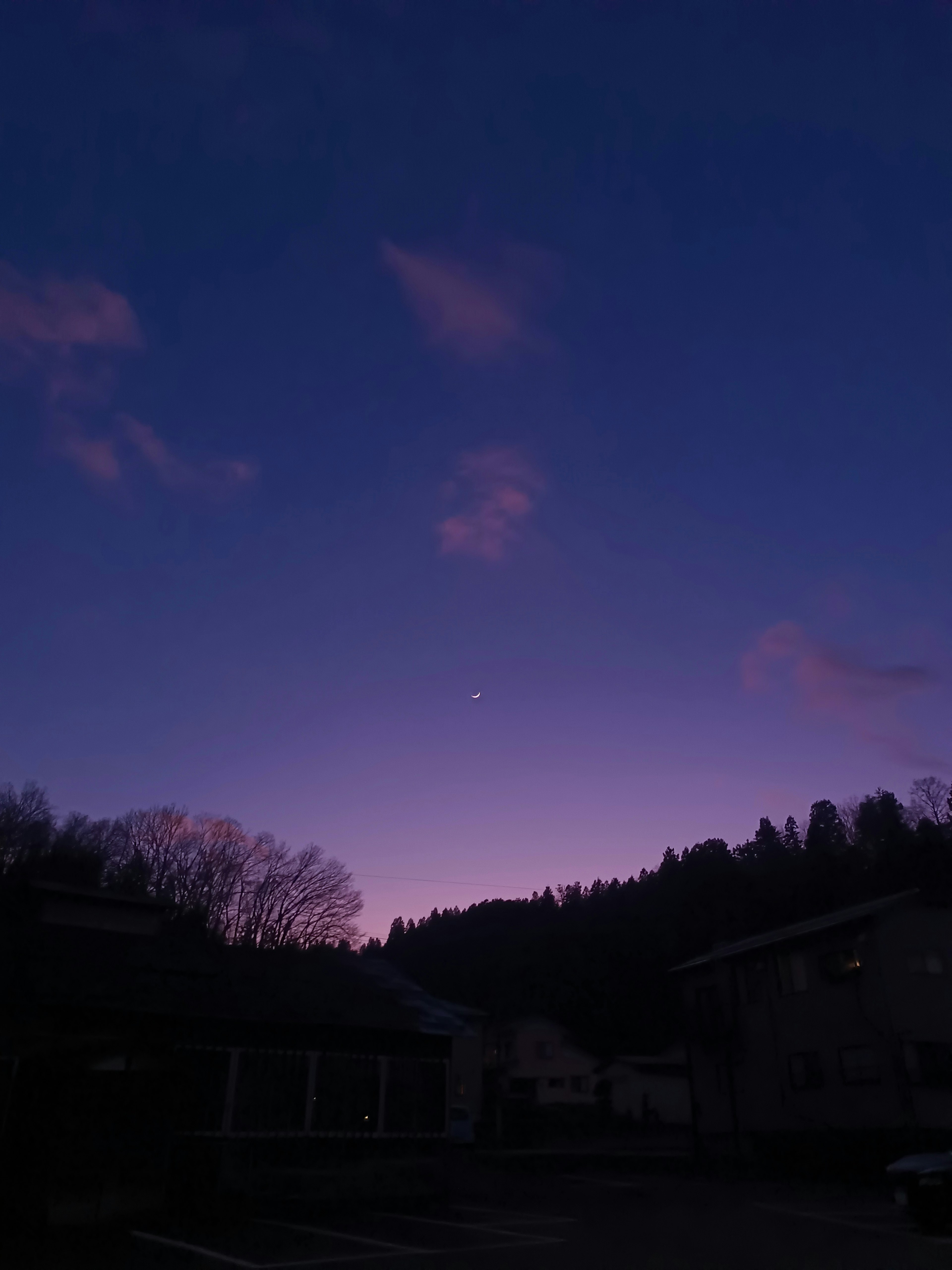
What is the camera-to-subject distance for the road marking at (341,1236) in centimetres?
1172

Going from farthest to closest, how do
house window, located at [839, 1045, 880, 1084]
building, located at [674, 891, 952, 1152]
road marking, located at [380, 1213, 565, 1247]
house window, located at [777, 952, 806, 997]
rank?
house window, located at [777, 952, 806, 997]
house window, located at [839, 1045, 880, 1084]
building, located at [674, 891, 952, 1152]
road marking, located at [380, 1213, 565, 1247]

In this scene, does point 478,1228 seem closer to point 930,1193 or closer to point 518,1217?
point 518,1217

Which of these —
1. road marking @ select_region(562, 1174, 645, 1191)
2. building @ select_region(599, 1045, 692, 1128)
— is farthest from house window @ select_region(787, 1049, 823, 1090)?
building @ select_region(599, 1045, 692, 1128)

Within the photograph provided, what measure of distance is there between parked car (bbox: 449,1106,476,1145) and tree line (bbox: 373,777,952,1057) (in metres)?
12.1

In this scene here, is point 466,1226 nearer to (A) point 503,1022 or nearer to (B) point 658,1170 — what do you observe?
(B) point 658,1170

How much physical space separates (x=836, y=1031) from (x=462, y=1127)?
18.5m

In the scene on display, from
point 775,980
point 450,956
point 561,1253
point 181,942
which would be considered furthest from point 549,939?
point 561,1253

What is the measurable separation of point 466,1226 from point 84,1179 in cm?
586

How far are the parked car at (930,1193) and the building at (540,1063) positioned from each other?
51.7m

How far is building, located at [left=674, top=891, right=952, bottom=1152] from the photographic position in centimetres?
2550

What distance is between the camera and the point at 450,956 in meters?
90.9

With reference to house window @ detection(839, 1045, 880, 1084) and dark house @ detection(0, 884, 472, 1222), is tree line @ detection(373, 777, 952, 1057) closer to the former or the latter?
house window @ detection(839, 1045, 880, 1084)

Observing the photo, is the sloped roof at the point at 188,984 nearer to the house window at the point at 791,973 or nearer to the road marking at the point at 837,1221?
the road marking at the point at 837,1221

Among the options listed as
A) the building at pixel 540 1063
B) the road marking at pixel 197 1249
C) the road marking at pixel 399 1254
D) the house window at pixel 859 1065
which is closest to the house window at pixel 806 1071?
the house window at pixel 859 1065
